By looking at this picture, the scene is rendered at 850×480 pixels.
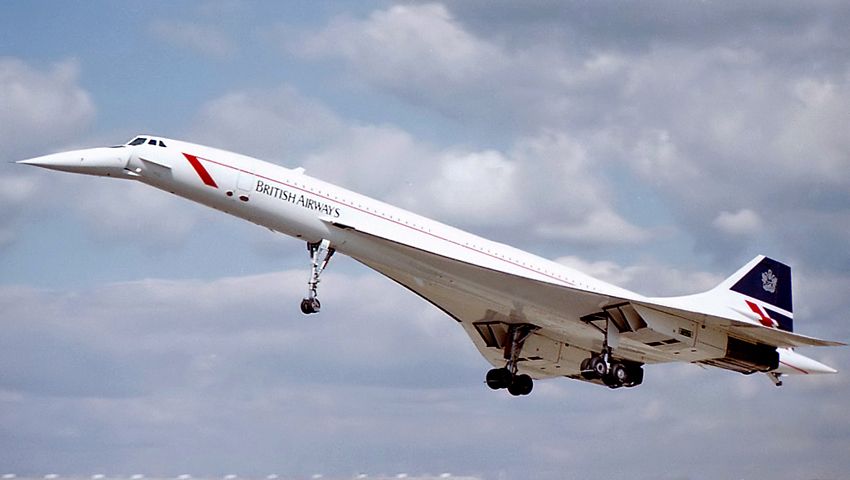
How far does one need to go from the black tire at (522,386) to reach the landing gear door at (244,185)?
9.35 metres

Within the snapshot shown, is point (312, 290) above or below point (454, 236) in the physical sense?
below

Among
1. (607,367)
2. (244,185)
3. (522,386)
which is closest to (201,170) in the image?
(244,185)

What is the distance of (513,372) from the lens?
96.8 feet

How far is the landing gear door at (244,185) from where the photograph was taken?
23.7 meters

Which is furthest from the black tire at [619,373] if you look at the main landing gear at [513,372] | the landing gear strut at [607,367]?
the main landing gear at [513,372]

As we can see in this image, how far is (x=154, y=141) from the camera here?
23.6 meters

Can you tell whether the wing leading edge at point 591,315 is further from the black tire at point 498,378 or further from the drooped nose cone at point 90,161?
the drooped nose cone at point 90,161

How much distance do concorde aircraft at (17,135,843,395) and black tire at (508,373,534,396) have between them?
1.5 inches

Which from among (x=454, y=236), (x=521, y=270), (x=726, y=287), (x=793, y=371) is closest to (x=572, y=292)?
(x=521, y=270)

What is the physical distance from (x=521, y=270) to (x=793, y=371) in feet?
24.7

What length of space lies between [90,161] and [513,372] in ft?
37.9

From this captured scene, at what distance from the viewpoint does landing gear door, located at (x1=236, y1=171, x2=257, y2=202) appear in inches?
931

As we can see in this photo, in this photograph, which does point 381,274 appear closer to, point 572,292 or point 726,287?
point 572,292

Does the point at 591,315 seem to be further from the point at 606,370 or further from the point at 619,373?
the point at 619,373
